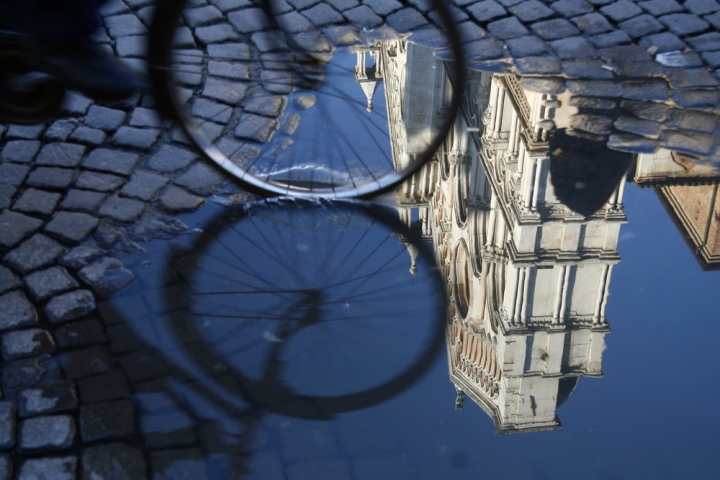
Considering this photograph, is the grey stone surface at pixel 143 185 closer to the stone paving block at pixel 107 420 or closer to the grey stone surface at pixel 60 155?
the grey stone surface at pixel 60 155

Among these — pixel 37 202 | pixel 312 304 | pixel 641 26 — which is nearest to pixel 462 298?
pixel 312 304

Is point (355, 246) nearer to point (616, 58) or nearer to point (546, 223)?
point (546, 223)

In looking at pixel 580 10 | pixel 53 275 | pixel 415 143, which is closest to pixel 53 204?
pixel 53 275

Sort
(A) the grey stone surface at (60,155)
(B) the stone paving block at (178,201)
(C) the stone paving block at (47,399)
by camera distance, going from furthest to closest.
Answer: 1. (A) the grey stone surface at (60,155)
2. (B) the stone paving block at (178,201)
3. (C) the stone paving block at (47,399)

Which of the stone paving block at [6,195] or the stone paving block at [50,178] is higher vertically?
the stone paving block at [50,178]

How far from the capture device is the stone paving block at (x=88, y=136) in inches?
206

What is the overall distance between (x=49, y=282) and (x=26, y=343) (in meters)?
0.45

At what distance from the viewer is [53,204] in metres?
4.67

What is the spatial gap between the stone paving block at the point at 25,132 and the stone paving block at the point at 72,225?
924 mm

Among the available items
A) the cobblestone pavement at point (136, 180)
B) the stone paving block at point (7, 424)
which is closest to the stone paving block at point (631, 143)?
the cobblestone pavement at point (136, 180)

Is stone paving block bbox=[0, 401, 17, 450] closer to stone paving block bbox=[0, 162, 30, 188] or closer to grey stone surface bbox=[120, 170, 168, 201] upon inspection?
grey stone surface bbox=[120, 170, 168, 201]

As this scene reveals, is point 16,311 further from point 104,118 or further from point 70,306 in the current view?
point 104,118

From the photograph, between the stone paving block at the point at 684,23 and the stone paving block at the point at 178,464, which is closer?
the stone paving block at the point at 178,464

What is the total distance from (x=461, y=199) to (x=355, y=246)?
0.80 meters
